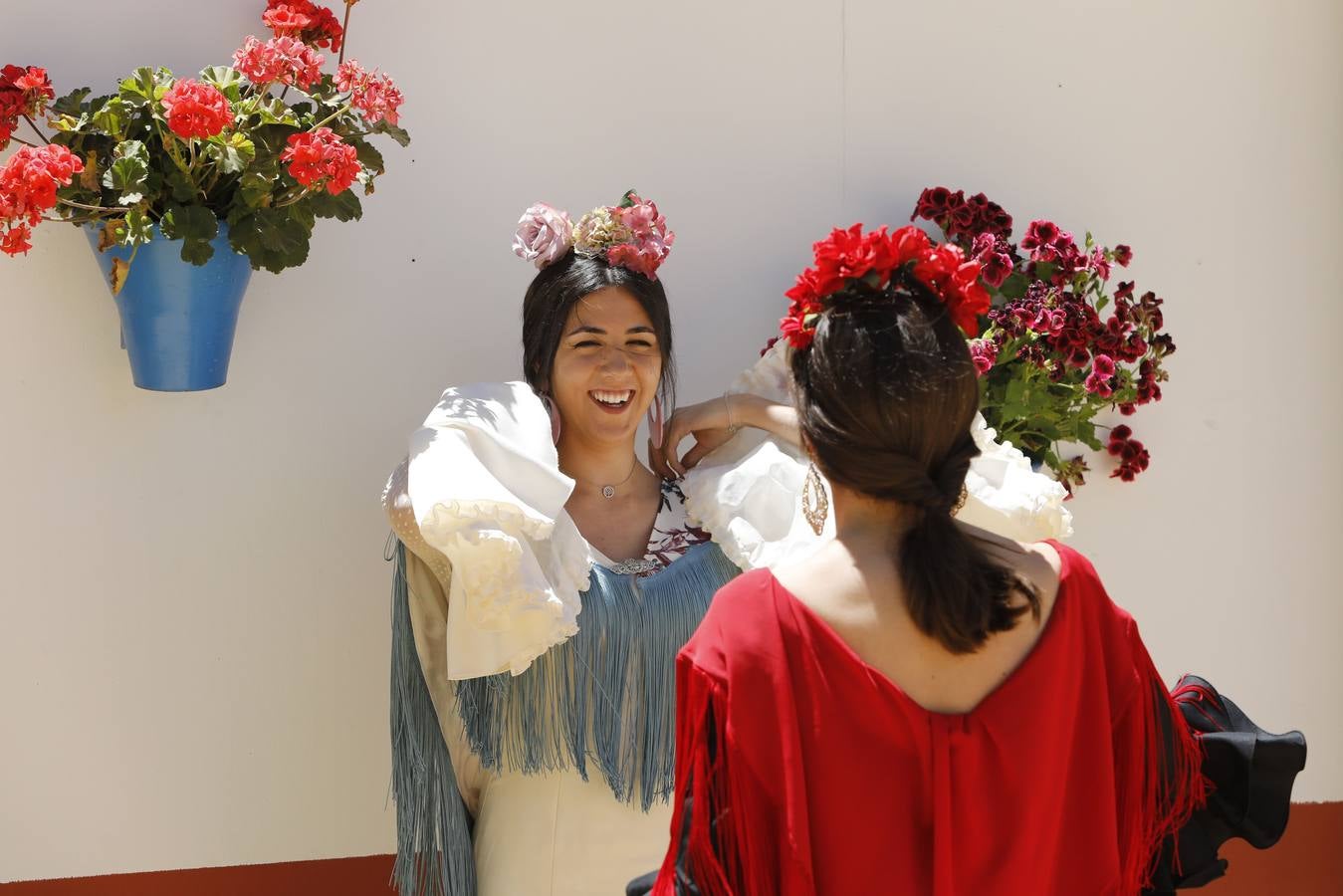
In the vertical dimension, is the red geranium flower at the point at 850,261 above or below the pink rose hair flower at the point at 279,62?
below

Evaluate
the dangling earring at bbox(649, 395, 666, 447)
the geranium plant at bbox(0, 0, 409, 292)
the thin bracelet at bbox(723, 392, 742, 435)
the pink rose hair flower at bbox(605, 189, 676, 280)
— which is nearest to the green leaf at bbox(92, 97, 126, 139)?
the geranium plant at bbox(0, 0, 409, 292)

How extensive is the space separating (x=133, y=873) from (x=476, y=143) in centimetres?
159

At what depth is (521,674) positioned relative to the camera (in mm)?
2531

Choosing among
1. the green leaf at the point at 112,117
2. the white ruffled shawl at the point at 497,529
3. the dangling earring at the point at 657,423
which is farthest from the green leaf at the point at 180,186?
the dangling earring at the point at 657,423

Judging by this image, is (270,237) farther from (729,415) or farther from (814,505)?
(814,505)

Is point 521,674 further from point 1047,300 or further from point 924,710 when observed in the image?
point 1047,300

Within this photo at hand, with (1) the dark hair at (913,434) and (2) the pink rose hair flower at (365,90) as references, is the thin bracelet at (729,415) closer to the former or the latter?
(2) the pink rose hair flower at (365,90)

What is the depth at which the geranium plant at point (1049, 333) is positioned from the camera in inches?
123

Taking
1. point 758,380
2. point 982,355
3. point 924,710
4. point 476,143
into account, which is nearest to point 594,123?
point 476,143

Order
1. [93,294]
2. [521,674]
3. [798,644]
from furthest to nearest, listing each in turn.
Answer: [93,294]
[521,674]
[798,644]

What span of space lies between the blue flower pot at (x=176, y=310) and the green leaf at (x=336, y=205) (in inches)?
6.3

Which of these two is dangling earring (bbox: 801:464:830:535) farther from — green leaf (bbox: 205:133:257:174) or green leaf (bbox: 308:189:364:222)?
green leaf (bbox: 205:133:257:174)

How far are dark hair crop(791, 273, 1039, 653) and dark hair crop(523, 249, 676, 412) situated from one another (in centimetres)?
95

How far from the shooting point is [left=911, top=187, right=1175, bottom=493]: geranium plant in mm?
3121
